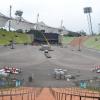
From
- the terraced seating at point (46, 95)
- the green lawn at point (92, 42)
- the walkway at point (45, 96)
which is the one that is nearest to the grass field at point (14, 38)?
the green lawn at point (92, 42)

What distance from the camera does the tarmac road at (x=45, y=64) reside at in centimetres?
5692

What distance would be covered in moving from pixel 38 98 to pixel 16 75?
65.7 ft

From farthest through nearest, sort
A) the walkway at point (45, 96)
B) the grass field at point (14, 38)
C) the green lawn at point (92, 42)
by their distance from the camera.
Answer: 1. the green lawn at point (92, 42)
2. the grass field at point (14, 38)
3. the walkway at point (45, 96)

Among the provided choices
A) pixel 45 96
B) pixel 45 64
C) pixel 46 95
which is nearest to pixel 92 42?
pixel 45 64

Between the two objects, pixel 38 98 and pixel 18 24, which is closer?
pixel 38 98

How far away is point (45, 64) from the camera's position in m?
77.3

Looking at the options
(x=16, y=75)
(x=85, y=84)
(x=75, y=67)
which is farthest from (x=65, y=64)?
(x=85, y=84)

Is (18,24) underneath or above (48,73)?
above

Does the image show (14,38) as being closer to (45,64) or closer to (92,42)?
(92,42)

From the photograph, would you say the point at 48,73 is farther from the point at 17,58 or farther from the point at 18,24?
the point at 18,24

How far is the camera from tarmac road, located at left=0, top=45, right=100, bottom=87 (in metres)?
56.9

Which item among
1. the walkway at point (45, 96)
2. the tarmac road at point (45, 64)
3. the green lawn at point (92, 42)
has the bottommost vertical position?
the walkway at point (45, 96)

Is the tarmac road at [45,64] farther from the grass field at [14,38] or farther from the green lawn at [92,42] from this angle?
the green lawn at [92,42]

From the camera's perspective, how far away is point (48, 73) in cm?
6469
